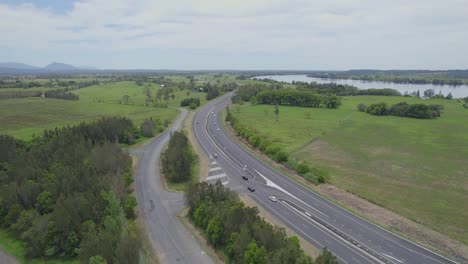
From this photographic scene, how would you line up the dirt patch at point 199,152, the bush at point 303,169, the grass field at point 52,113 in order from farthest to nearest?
the grass field at point 52,113 < the dirt patch at point 199,152 < the bush at point 303,169

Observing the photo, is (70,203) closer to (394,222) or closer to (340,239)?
(340,239)

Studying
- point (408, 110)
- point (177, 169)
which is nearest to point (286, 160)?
Result: point (177, 169)

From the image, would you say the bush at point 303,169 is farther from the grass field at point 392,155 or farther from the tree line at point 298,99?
the tree line at point 298,99

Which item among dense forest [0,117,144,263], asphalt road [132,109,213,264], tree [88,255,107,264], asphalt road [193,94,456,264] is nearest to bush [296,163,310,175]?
asphalt road [193,94,456,264]

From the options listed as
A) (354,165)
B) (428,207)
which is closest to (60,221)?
(428,207)

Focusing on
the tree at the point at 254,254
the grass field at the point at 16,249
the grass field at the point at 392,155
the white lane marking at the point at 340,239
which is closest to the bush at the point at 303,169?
Result: the grass field at the point at 392,155

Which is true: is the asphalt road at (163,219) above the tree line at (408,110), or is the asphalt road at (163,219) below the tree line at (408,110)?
below
